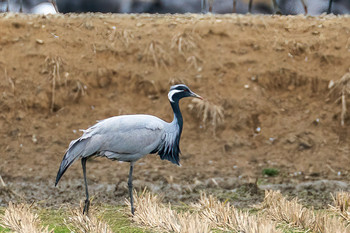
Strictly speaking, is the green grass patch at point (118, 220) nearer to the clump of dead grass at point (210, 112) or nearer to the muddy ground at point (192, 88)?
the muddy ground at point (192, 88)

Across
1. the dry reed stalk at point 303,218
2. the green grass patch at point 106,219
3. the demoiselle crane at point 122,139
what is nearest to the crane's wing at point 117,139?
the demoiselle crane at point 122,139

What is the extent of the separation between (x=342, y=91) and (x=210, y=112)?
103 inches

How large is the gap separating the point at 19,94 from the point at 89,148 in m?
5.58

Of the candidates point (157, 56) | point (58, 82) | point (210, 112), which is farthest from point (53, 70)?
point (210, 112)

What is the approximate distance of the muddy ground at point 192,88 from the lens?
10.3 m

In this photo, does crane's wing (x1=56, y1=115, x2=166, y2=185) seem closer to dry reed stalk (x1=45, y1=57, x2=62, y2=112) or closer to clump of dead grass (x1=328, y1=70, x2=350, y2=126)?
dry reed stalk (x1=45, y1=57, x2=62, y2=112)

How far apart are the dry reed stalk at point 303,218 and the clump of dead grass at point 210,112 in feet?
12.9

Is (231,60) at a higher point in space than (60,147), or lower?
higher

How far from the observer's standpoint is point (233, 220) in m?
6.19

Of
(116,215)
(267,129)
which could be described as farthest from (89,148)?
(267,129)

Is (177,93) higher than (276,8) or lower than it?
lower

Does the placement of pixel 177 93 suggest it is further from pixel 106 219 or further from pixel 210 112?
pixel 210 112

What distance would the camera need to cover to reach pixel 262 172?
33.3 ft

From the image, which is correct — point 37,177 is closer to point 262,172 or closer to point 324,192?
point 262,172
